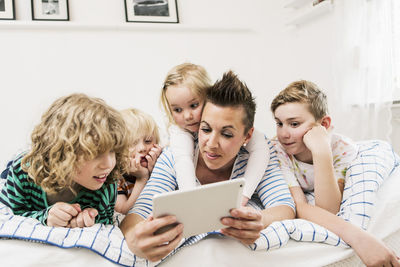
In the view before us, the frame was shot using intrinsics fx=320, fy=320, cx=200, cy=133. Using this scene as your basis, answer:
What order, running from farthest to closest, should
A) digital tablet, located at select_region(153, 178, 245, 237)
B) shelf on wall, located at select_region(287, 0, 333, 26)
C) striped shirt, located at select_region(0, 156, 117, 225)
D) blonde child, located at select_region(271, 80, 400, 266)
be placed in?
shelf on wall, located at select_region(287, 0, 333, 26) < blonde child, located at select_region(271, 80, 400, 266) < striped shirt, located at select_region(0, 156, 117, 225) < digital tablet, located at select_region(153, 178, 245, 237)

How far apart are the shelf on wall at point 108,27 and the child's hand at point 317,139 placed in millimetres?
1551

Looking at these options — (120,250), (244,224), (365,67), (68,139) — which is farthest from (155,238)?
(365,67)

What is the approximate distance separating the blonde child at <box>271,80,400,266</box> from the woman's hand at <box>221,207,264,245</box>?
337 millimetres

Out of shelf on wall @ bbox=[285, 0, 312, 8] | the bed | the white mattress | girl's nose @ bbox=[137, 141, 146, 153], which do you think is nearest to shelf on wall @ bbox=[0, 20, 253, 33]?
shelf on wall @ bbox=[285, 0, 312, 8]

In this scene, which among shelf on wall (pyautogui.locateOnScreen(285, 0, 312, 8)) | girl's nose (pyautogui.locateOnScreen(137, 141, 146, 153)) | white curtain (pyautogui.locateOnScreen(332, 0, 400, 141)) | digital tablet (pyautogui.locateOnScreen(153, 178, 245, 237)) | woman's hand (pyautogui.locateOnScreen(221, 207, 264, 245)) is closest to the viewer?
digital tablet (pyautogui.locateOnScreen(153, 178, 245, 237))

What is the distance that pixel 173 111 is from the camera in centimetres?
140

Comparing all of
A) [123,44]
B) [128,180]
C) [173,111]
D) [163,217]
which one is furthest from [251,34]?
[163,217]

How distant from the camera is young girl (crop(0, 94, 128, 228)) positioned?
840 mm

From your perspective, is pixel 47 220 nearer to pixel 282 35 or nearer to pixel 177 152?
pixel 177 152

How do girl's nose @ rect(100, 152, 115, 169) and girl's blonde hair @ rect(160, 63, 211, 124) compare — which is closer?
girl's nose @ rect(100, 152, 115, 169)

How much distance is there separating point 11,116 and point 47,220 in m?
1.51

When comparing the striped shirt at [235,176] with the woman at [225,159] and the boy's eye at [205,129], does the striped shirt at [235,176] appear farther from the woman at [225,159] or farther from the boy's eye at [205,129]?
the boy's eye at [205,129]

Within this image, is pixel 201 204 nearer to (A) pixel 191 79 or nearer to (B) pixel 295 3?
(A) pixel 191 79

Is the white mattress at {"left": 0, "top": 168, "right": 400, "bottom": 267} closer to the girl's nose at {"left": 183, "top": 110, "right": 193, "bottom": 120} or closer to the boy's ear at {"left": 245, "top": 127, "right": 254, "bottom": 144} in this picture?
the boy's ear at {"left": 245, "top": 127, "right": 254, "bottom": 144}
